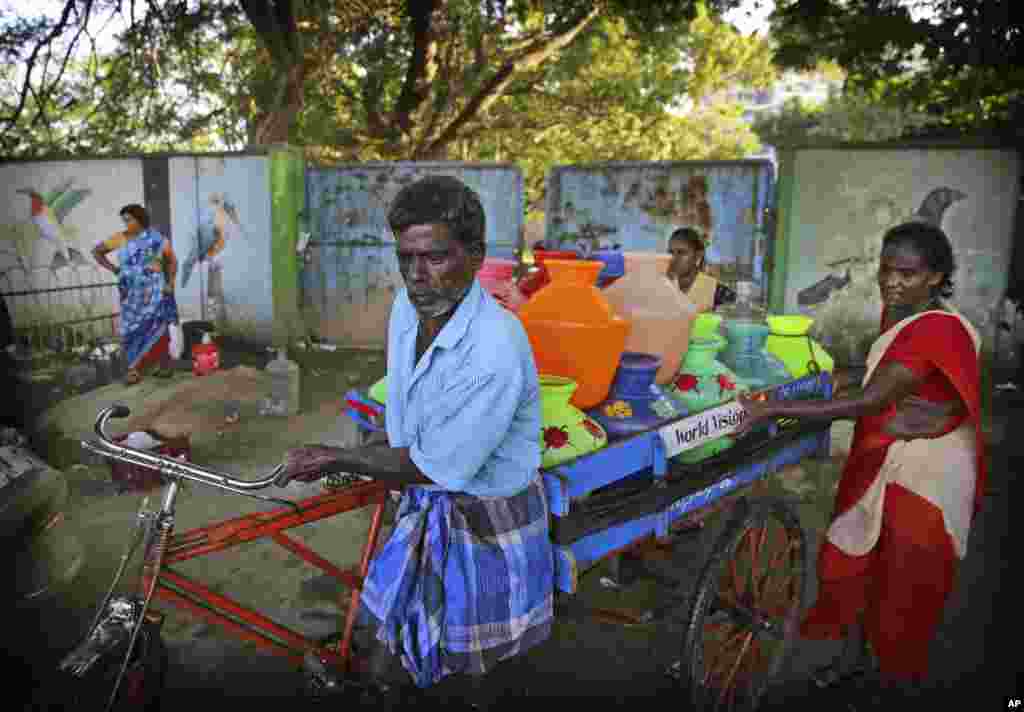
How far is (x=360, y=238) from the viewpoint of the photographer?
8.59 metres

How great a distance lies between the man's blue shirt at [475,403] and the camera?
1604 mm

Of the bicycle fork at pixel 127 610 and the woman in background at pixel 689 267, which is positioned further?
the woman in background at pixel 689 267

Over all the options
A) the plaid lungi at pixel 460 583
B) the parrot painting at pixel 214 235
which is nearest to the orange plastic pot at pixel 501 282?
the plaid lungi at pixel 460 583

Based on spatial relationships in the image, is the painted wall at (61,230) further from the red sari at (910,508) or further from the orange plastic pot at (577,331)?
the red sari at (910,508)

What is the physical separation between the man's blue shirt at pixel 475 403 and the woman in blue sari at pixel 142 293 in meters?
6.24

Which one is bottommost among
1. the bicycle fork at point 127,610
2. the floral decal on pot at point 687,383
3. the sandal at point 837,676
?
the sandal at point 837,676

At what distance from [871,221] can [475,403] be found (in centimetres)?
725

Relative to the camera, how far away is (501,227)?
8.26 metres

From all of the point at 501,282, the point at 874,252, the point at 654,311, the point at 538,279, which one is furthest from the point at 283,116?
the point at 654,311

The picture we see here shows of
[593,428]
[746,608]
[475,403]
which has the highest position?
[475,403]

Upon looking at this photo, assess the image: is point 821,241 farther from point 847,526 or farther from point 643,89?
point 643,89

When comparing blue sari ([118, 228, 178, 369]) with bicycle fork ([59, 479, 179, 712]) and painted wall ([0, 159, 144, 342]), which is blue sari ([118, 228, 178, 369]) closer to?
painted wall ([0, 159, 144, 342])

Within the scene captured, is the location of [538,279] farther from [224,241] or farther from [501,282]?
[224,241]

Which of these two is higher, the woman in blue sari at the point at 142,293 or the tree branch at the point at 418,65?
the tree branch at the point at 418,65
